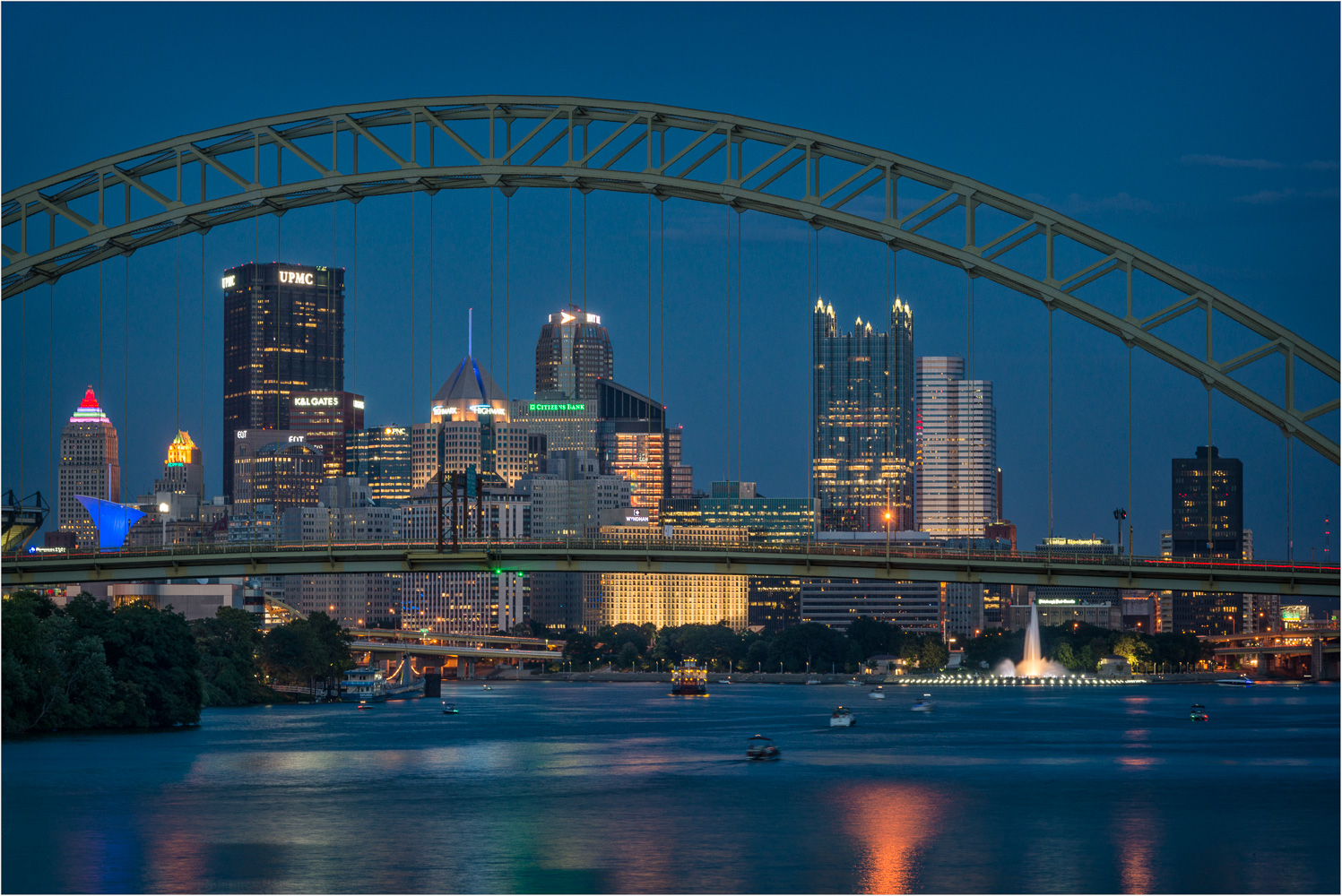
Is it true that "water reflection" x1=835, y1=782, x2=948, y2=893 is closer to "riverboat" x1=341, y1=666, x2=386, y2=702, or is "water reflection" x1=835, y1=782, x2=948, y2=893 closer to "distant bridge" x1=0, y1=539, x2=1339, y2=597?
"distant bridge" x1=0, y1=539, x2=1339, y2=597

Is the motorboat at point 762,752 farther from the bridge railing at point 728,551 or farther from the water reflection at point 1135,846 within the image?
the bridge railing at point 728,551

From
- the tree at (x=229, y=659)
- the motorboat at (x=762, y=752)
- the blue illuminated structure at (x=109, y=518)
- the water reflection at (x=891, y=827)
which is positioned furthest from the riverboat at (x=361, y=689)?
the water reflection at (x=891, y=827)

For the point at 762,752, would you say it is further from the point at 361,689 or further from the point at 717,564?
the point at 361,689

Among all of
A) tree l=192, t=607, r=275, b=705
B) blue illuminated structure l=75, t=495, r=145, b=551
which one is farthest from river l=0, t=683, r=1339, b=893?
tree l=192, t=607, r=275, b=705

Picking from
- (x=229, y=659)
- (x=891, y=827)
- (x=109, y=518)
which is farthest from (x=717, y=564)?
(x=229, y=659)

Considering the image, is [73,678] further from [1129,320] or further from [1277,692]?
[1277,692]

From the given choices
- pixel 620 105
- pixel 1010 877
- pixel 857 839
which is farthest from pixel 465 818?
pixel 620 105
